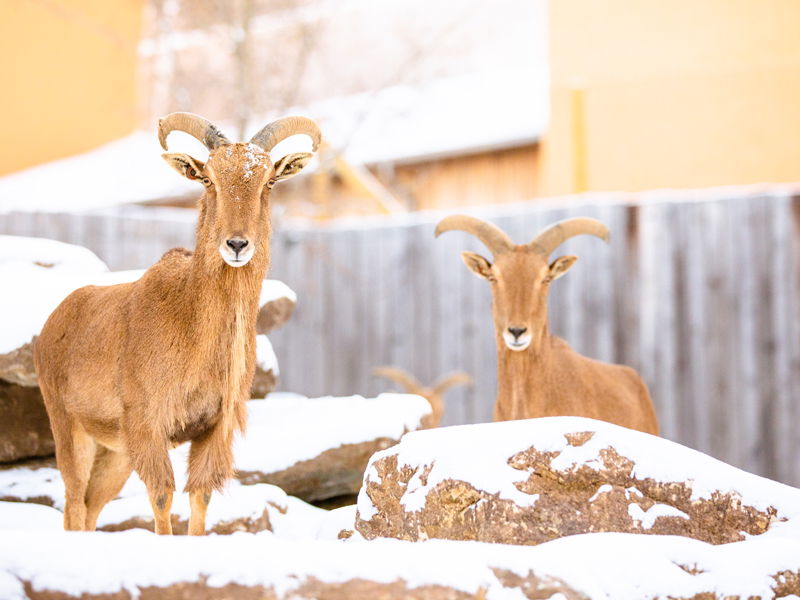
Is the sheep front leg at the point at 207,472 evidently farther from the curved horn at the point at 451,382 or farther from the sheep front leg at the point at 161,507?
the curved horn at the point at 451,382

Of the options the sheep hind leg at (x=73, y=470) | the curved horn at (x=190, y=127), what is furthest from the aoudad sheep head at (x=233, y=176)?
the sheep hind leg at (x=73, y=470)

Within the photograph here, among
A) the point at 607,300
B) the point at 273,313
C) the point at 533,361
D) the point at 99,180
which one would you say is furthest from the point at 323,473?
the point at 99,180

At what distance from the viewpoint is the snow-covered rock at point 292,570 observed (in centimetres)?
266

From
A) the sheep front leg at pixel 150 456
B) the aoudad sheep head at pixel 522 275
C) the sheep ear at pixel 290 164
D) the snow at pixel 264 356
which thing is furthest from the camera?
the snow at pixel 264 356

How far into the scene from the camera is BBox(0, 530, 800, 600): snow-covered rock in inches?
105

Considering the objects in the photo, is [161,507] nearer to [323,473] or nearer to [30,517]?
[30,517]

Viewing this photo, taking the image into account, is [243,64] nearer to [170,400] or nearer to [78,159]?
[78,159]

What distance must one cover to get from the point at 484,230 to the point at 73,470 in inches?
123

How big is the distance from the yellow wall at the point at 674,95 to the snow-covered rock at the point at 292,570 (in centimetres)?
945

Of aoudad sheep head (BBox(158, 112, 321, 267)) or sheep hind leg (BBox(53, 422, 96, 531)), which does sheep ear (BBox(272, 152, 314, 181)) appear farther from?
sheep hind leg (BBox(53, 422, 96, 531))

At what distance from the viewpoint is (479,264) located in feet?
21.7

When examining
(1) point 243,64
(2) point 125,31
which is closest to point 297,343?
(1) point 243,64

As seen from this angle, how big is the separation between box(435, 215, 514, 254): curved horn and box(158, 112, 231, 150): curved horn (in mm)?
2452

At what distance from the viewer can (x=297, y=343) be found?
1105 centimetres
